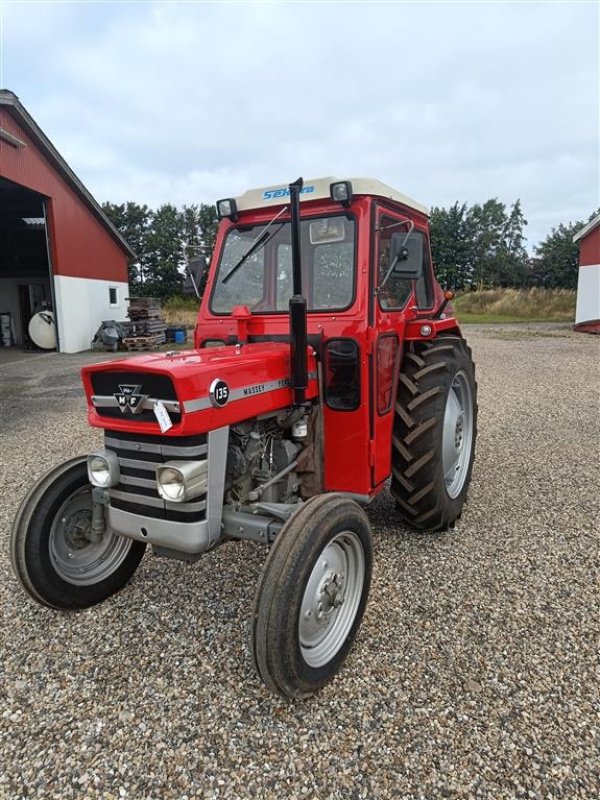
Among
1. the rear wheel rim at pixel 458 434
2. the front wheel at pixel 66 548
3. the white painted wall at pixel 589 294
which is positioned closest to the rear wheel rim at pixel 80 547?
the front wheel at pixel 66 548

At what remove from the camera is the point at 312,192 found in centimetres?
300

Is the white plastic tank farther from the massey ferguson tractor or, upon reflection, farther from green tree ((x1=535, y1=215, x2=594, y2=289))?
green tree ((x1=535, y1=215, x2=594, y2=289))

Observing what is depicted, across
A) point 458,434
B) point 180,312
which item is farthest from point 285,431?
point 180,312

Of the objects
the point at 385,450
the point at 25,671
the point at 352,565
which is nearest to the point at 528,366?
the point at 385,450

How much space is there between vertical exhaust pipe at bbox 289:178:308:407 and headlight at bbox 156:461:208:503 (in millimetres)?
696

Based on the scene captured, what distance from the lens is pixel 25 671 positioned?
7.89 ft

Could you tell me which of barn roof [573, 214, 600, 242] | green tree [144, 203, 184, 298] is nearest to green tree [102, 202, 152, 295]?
green tree [144, 203, 184, 298]

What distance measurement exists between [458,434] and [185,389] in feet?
8.04

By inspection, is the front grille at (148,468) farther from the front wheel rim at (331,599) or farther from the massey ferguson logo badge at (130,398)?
the front wheel rim at (331,599)

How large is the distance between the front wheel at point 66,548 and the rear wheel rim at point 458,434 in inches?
84.8

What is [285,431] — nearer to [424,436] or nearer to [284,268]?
[424,436]

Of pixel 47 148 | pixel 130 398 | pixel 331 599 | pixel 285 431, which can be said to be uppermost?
pixel 47 148

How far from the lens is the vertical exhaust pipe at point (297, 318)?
240 cm

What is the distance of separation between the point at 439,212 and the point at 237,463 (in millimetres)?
47445
